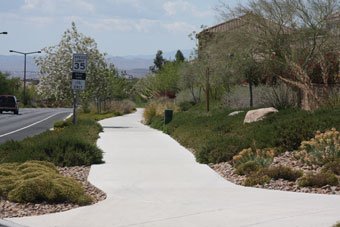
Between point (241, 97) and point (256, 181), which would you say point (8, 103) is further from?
point (256, 181)

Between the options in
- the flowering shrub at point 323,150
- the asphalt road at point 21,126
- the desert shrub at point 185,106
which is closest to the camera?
the flowering shrub at point 323,150

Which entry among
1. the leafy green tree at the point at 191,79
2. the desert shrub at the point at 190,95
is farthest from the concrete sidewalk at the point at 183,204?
the leafy green tree at the point at 191,79

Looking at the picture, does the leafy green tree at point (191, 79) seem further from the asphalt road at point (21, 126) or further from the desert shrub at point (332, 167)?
the desert shrub at point (332, 167)

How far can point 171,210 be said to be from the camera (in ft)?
25.6

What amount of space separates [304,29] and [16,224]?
2006 centimetres

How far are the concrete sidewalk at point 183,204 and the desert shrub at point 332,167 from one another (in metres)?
1.56

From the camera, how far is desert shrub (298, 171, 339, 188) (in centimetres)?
957

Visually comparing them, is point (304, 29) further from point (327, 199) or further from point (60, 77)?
point (327, 199)

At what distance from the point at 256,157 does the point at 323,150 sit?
A: 1.39 meters

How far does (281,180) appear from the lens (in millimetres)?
10219

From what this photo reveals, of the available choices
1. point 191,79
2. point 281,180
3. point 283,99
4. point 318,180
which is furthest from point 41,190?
point 191,79

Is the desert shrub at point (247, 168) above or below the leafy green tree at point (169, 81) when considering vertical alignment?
below

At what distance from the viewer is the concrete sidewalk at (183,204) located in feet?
23.2

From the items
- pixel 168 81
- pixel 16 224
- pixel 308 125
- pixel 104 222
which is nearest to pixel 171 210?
pixel 104 222
